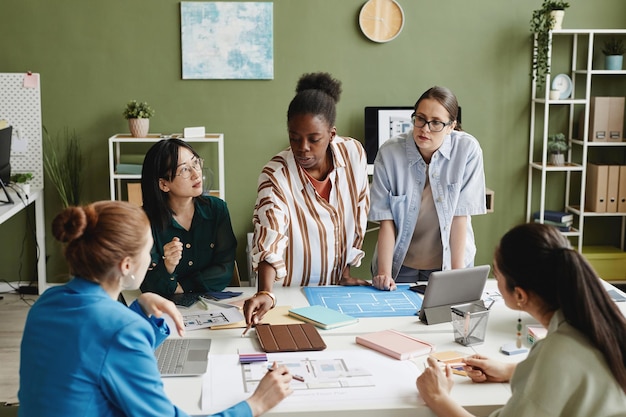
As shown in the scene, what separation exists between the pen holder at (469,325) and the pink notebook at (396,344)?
98mm

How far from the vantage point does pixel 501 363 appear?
1.78m

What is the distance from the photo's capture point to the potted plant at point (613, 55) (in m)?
4.70

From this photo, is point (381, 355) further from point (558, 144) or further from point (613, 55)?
point (613, 55)

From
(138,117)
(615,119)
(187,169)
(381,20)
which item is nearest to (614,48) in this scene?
(615,119)

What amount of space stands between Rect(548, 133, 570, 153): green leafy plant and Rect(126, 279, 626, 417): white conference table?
2.54m

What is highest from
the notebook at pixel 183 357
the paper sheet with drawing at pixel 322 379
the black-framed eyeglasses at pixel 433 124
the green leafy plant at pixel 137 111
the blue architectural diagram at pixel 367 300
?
the green leafy plant at pixel 137 111

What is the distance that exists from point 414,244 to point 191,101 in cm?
242

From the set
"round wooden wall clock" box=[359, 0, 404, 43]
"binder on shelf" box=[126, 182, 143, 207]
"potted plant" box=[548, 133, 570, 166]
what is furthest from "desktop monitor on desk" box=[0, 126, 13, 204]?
"potted plant" box=[548, 133, 570, 166]

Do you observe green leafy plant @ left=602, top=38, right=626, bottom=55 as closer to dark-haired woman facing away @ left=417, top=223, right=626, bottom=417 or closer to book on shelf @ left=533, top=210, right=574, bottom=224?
book on shelf @ left=533, top=210, right=574, bottom=224

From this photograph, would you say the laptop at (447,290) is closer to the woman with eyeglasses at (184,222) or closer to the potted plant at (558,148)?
the woman with eyeglasses at (184,222)

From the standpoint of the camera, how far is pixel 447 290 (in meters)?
2.17

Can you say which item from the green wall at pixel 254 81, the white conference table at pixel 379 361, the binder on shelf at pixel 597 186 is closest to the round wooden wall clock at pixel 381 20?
the green wall at pixel 254 81

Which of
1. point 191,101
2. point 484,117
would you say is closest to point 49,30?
point 191,101

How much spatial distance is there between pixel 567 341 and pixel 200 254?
1423 millimetres
